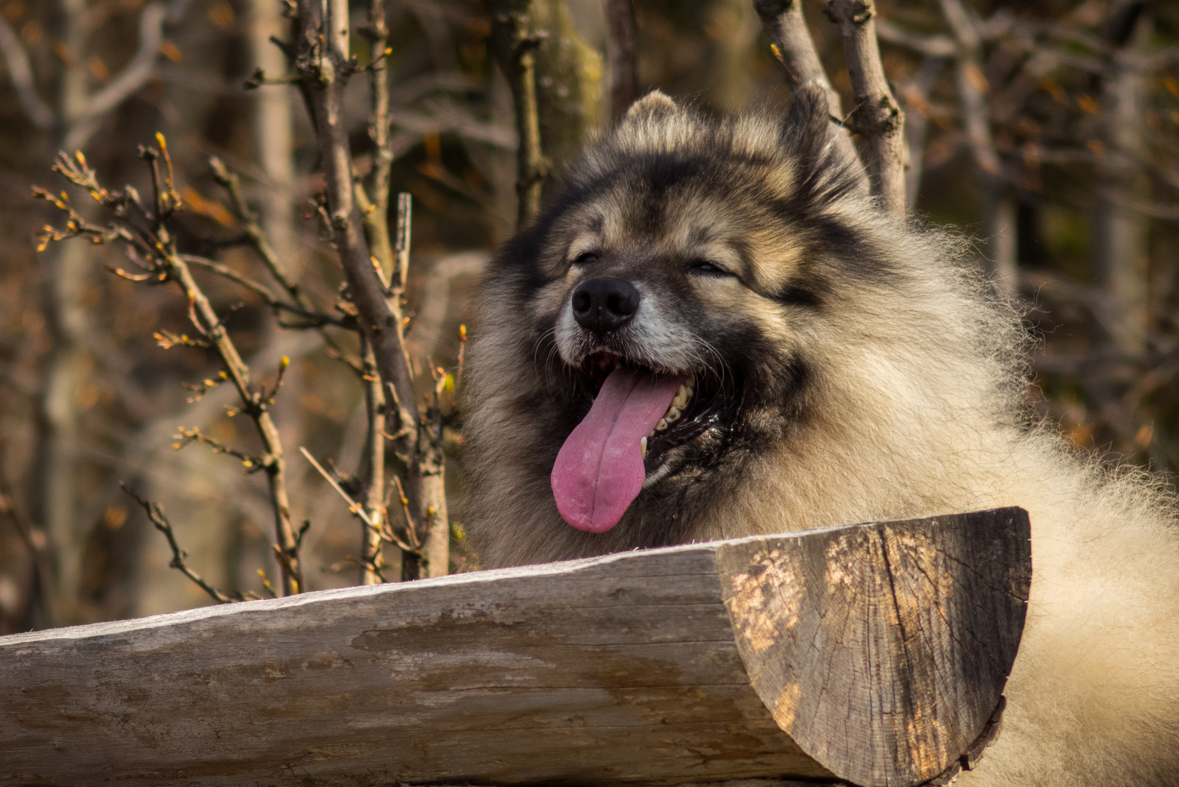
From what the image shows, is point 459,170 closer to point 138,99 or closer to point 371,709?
point 138,99

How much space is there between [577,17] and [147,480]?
7.02m

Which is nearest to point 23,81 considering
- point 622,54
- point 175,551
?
point 622,54

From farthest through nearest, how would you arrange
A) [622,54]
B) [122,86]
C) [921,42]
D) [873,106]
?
[921,42] → [122,86] → [622,54] → [873,106]

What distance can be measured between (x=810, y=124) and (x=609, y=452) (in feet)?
4.40

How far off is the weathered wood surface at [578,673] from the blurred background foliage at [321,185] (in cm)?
382

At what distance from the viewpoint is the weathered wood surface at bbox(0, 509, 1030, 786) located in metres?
1.78

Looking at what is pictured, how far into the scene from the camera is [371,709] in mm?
2000

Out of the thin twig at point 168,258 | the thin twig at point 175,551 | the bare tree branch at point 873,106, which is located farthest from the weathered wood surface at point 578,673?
the bare tree branch at point 873,106

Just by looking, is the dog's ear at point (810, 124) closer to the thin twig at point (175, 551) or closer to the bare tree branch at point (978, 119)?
the thin twig at point (175, 551)

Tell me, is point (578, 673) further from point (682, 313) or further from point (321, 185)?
point (321, 185)

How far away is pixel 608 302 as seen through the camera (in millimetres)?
3164

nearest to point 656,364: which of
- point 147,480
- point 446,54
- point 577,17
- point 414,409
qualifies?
point 414,409

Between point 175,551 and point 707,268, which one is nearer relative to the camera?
point 707,268

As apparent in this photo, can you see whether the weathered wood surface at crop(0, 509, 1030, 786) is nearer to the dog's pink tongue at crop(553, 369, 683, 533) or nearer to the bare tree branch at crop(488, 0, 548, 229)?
the dog's pink tongue at crop(553, 369, 683, 533)
